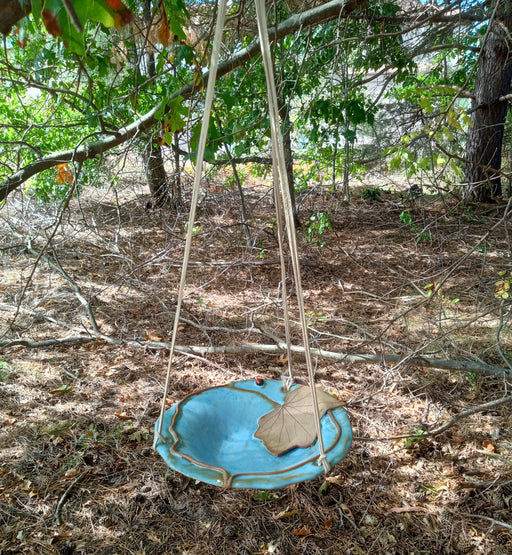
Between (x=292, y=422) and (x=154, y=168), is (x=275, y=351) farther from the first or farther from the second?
(x=154, y=168)

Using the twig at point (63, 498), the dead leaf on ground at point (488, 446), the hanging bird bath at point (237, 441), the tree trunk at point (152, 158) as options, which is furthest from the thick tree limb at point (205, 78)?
the dead leaf on ground at point (488, 446)

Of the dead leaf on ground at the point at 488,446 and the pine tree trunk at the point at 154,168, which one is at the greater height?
the pine tree trunk at the point at 154,168

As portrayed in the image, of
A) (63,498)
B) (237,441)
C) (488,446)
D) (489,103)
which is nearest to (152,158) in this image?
(63,498)

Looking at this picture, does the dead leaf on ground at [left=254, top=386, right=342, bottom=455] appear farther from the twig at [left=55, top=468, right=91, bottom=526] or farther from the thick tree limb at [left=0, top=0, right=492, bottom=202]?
the thick tree limb at [left=0, top=0, right=492, bottom=202]

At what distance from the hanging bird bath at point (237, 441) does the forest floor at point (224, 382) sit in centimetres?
Result: 48

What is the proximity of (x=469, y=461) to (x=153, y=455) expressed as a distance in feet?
4.97

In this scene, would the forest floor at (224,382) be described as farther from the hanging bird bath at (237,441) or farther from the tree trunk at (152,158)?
the tree trunk at (152,158)

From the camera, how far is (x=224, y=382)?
8.82 ft

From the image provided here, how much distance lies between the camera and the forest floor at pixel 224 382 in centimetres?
175

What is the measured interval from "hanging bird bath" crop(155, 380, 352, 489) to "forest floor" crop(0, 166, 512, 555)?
18.8 inches

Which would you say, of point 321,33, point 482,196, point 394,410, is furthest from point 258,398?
point 482,196

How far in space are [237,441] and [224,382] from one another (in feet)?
3.58

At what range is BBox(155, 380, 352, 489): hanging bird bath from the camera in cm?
125

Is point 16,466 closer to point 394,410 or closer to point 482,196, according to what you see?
point 394,410
